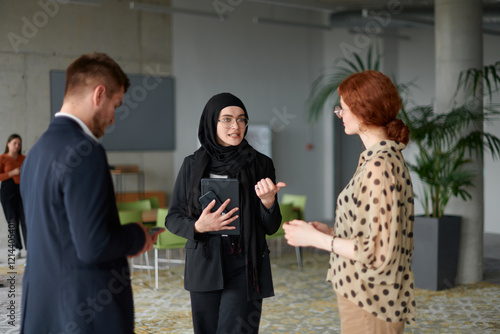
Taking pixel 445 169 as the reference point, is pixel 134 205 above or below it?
below

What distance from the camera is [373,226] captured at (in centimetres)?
200

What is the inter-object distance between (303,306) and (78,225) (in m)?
4.47

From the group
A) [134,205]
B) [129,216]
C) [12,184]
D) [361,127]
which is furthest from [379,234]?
[12,184]

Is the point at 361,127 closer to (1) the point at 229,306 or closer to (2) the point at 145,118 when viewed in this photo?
(1) the point at 229,306

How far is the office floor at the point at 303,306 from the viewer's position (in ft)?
16.7

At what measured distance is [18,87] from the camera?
9.73 metres

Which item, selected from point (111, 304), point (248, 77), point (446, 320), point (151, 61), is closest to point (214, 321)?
point (111, 304)

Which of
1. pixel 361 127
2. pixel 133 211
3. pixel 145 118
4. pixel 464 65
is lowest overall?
pixel 133 211

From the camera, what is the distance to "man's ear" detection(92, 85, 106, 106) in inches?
73.3

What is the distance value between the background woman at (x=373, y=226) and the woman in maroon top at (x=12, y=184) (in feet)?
23.7

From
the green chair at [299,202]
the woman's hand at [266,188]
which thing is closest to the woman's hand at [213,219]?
the woman's hand at [266,188]

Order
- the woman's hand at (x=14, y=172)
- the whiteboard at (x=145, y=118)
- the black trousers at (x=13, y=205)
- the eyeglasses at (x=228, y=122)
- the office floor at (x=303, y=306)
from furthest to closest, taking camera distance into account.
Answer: the whiteboard at (x=145, y=118)
the black trousers at (x=13, y=205)
the woman's hand at (x=14, y=172)
the office floor at (x=303, y=306)
the eyeglasses at (x=228, y=122)

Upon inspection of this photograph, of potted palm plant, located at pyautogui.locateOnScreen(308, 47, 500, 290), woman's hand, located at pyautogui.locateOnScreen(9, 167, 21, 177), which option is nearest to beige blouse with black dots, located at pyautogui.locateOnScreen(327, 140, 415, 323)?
potted palm plant, located at pyautogui.locateOnScreen(308, 47, 500, 290)

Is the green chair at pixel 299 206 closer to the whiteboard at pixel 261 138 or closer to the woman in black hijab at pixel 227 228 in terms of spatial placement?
the whiteboard at pixel 261 138
